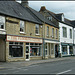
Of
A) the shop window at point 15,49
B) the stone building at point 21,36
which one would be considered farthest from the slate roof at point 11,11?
the shop window at point 15,49

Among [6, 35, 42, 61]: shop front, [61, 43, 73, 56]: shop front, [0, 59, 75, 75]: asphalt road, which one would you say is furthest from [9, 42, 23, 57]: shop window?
[61, 43, 73, 56]: shop front

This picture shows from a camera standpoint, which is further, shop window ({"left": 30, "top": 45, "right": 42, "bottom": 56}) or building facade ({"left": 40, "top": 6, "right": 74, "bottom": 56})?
building facade ({"left": 40, "top": 6, "right": 74, "bottom": 56})

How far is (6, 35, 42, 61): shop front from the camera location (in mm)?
22672

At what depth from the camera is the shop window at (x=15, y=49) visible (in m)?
22.9

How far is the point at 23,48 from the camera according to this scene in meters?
25.0

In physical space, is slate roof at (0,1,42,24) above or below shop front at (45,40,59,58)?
above

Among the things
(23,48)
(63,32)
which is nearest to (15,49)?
(23,48)

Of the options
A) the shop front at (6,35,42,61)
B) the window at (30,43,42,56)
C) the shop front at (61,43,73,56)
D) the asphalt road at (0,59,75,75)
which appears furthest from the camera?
the shop front at (61,43,73,56)

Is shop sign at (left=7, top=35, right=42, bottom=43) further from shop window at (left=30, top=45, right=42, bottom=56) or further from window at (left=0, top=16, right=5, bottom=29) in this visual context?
window at (left=0, top=16, right=5, bottom=29)

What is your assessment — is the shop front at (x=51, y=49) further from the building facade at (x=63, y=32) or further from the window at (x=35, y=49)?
the window at (x=35, y=49)

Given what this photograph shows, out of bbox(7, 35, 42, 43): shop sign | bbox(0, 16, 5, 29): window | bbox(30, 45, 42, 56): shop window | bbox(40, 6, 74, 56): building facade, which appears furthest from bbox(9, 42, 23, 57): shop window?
bbox(40, 6, 74, 56): building facade

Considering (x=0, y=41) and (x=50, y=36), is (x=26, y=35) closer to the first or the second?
(x=0, y=41)

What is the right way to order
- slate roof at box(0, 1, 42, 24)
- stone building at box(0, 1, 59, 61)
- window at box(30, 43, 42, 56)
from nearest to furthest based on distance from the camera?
1. stone building at box(0, 1, 59, 61)
2. slate roof at box(0, 1, 42, 24)
3. window at box(30, 43, 42, 56)

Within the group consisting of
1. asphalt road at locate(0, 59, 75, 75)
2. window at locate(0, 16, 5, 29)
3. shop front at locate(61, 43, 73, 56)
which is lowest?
asphalt road at locate(0, 59, 75, 75)
